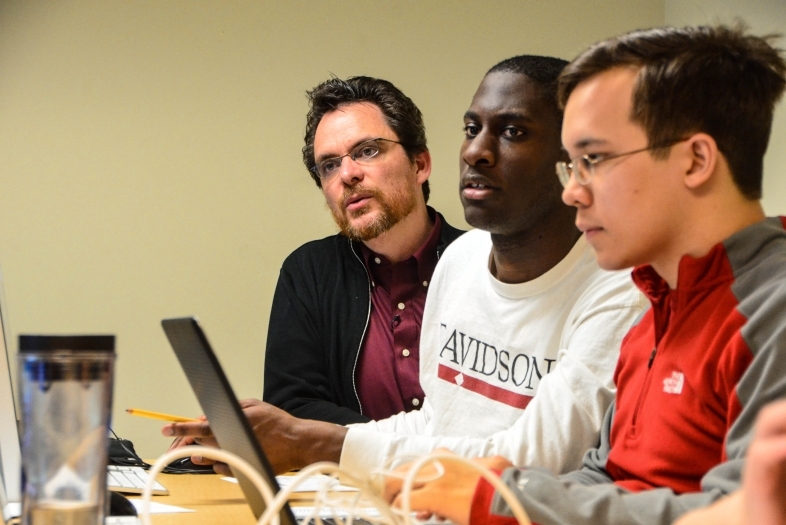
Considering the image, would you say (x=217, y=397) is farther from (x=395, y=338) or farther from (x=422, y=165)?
(x=422, y=165)

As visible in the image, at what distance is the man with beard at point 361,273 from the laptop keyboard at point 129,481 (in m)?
0.51

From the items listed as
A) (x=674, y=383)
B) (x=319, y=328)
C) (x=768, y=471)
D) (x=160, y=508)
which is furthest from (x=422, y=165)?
(x=768, y=471)

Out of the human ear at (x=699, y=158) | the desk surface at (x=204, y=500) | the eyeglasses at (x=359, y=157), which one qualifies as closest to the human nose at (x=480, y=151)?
the human ear at (x=699, y=158)

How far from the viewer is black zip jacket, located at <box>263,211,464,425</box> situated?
217 centimetres

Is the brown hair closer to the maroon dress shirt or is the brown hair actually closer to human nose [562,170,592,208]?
human nose [562,170,592,208]

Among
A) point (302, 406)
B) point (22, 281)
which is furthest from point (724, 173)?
point (22, 281)

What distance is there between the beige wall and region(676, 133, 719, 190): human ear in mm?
2004

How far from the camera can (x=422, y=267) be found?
7.47ft

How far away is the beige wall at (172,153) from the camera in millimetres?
2758

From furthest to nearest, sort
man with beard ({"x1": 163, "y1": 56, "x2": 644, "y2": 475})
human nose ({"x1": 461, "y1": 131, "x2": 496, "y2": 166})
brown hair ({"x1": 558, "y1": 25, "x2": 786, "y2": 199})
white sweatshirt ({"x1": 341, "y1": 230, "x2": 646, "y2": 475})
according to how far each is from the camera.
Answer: human nose ({"x1": 461, "y1": 131, "x2": 496, "y2": 166}), man with beard ({"x1": 163, "y1": 56, "x2": 644, "y2": 475}), white sweatshirt ({"x1": 341, "y1": 230, "x2": 646, "y2": 475}), brown hair ({"x1": 558, "y1": 25, "x2": 786, "y2": 199})

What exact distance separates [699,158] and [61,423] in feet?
2.49

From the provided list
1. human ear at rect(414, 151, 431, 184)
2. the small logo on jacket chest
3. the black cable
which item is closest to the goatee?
human ear at rect(414, 151, 431, 184)

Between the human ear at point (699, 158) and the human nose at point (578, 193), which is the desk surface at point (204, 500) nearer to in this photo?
the human nose at point (578, 193)

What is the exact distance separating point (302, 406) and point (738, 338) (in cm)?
135
